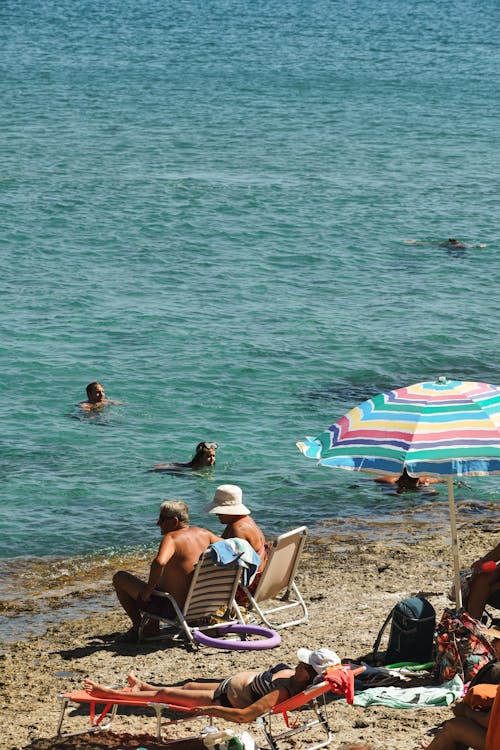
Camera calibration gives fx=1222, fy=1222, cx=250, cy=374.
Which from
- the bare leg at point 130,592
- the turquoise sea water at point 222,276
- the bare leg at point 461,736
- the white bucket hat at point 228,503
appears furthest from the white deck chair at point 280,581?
the turquoise sea water at point 222,276

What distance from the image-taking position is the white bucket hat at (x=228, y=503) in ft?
32.1

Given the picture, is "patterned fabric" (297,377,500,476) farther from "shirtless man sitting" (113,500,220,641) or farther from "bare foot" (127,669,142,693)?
"bare foot" (127,669,142,693)

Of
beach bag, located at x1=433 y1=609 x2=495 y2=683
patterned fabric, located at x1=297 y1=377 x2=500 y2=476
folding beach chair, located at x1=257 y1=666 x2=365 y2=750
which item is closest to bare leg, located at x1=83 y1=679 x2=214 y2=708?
folding beach chair, located at x1=257 y1=666 x2=365 y2=750

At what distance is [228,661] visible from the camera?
8930 mm

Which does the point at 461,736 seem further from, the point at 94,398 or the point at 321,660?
the point at 94,398

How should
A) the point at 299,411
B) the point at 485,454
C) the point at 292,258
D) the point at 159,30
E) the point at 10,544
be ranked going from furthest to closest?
the point at 159,30
the point at 292,258
the point at 299,411
the point at 10,544
the point at 485,454

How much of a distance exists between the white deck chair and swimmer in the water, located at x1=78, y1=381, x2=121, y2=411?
7.73 metres

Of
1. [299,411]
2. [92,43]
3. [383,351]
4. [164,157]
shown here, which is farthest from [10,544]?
[92,43]

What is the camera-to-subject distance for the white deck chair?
943cm

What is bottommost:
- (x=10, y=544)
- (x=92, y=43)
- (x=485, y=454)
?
(x=10, y=544)

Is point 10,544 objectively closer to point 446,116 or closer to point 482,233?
point 482,233

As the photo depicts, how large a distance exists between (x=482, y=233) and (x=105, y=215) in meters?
9.42

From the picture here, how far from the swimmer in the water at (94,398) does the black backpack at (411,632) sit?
9474mm

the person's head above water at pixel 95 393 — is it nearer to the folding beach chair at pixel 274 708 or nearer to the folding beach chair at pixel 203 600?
the folding beach chair at pixel 203 600
